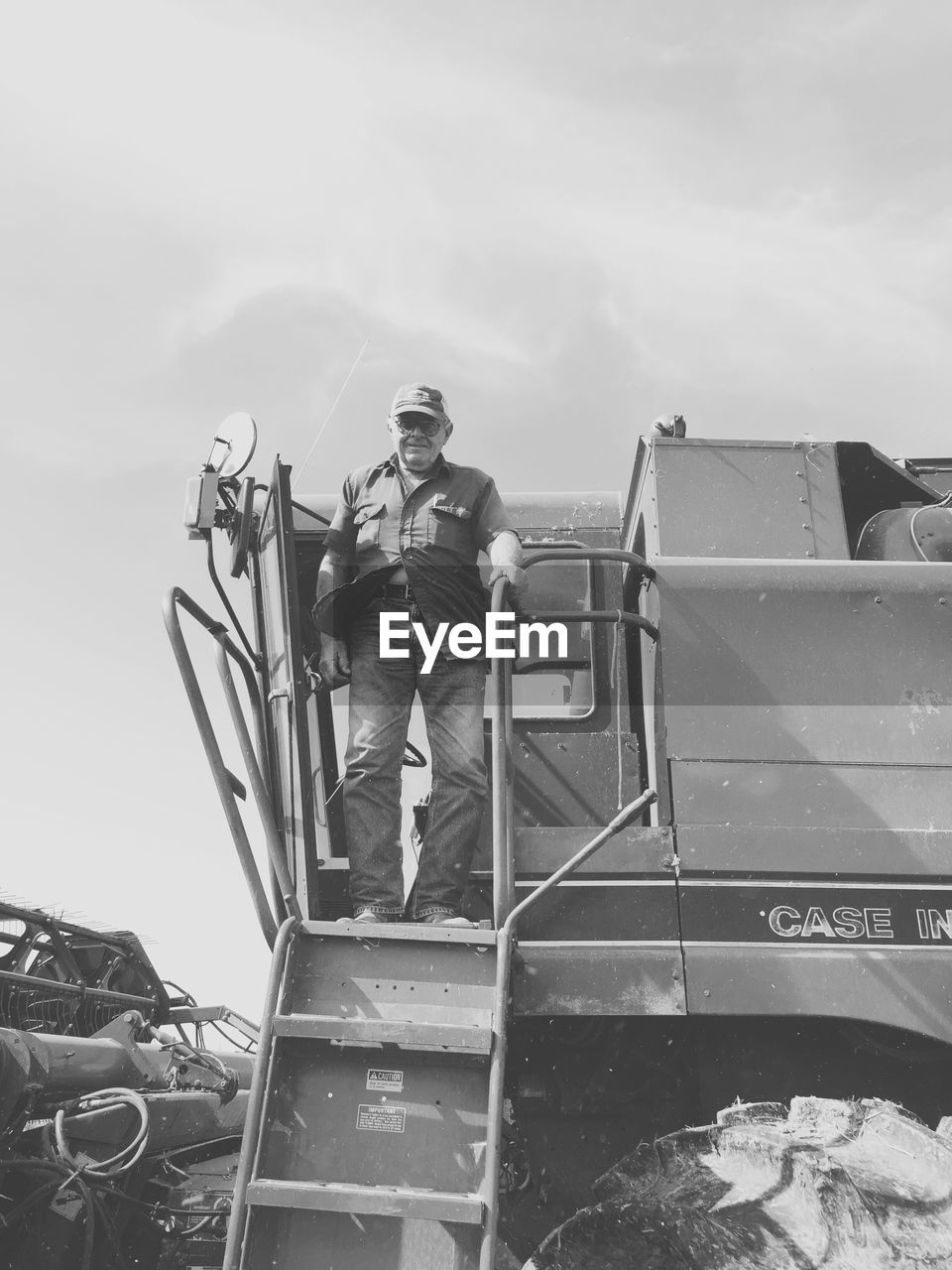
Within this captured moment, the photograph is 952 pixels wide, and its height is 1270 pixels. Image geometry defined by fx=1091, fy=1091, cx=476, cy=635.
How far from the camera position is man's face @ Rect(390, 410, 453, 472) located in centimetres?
432

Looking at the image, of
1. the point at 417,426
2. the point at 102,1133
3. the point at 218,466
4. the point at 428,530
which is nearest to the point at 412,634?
the point at 428,530

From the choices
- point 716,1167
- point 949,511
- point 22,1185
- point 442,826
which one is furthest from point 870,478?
point 22,1185

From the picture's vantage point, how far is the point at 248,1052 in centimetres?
842

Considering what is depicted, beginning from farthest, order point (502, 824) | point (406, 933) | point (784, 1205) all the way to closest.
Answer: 1. point (502, 824)
2. point (406, 933)
3. point (784, 1205)

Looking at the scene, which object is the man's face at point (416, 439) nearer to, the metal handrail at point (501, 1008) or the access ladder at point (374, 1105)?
the metal handrail at point (501, 1008)

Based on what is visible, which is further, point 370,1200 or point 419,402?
point 419,402

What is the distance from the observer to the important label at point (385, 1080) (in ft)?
10.7

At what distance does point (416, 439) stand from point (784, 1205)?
292 cm

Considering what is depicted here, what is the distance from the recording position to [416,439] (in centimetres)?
433

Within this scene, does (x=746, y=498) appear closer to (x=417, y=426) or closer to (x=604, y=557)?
(x=604, y=557)

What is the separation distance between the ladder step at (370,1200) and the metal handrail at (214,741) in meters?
0.78

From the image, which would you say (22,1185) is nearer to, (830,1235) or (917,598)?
(830,1235)

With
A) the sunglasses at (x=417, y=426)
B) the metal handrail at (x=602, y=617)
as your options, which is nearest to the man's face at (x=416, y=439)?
the sunglasses at (x=417, y=426)

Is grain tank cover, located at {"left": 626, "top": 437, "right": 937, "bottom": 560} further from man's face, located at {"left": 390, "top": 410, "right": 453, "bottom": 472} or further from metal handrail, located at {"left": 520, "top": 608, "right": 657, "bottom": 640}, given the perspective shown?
man's face, located at {"left": 390, "top": 410, "right": 453, "bottom": 472}
